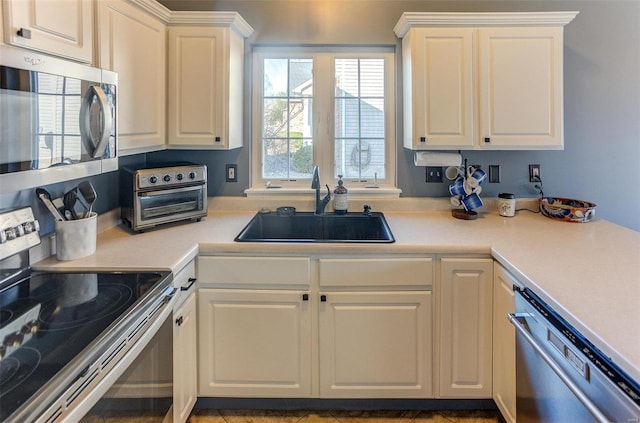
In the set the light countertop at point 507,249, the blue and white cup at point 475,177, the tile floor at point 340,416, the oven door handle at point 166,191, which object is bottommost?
the tile floor at point 340,416

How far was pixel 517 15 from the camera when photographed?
215 cm

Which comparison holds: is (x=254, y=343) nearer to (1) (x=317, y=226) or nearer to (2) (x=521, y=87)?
(1) (x=317, y=226)

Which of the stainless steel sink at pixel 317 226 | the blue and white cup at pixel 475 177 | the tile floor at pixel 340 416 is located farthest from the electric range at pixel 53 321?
the blue and white cup at pixel 475 177

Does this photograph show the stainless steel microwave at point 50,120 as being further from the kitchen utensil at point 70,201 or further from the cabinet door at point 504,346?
the cabinet door at point 504,346

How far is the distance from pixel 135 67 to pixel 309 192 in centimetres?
119

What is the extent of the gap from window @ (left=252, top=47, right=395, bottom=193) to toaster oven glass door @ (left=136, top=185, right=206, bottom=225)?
1.67 feet

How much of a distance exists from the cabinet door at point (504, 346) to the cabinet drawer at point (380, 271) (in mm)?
→ 297

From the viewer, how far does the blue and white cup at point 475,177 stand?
231 centimetres

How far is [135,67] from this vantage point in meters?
1.91

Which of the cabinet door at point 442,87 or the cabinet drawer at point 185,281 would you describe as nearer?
the cabinet drawer at point 185,281

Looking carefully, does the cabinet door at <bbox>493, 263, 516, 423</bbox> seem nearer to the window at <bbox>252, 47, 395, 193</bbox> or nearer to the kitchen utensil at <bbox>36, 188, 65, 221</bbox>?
the window at <bbox>252, 47, 395, 193</bbox>

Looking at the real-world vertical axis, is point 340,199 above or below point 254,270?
above

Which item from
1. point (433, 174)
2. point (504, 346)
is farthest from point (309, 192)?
point (504, 346)

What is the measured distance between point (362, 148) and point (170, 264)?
1.53 m
